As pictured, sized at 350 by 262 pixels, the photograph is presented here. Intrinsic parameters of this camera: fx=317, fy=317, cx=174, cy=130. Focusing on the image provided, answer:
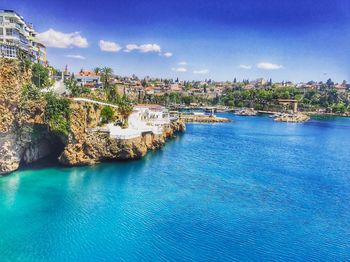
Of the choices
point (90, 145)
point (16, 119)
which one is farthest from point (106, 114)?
point (16, 119)

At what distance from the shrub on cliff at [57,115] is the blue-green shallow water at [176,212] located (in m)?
5.06

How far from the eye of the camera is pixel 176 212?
28.7 metres

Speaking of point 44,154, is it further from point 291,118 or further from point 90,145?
point 291,118

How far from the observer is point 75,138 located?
130 feet

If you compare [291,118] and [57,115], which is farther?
[291,118]

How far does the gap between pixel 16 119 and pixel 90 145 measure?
9.19 metres

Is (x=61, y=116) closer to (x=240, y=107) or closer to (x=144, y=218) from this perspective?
(x=144, y=218)

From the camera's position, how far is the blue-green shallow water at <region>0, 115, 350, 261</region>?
22.5 meters

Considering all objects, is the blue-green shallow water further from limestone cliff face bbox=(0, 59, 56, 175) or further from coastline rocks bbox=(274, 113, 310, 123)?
coastline rocks bbox=(274, 113, 310, 123)

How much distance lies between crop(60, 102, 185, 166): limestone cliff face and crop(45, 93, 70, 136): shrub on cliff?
2.84 ft

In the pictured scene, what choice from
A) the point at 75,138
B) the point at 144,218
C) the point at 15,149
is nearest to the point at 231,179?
the point at 144,218

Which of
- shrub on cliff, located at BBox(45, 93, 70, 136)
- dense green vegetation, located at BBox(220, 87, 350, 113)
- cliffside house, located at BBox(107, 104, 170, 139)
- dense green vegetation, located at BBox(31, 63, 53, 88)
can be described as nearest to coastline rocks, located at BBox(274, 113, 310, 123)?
dense green vegetation, located at BBox(220, 87, 350, 113)

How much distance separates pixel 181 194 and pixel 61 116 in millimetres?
17701

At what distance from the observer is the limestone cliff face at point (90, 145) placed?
3972cm
